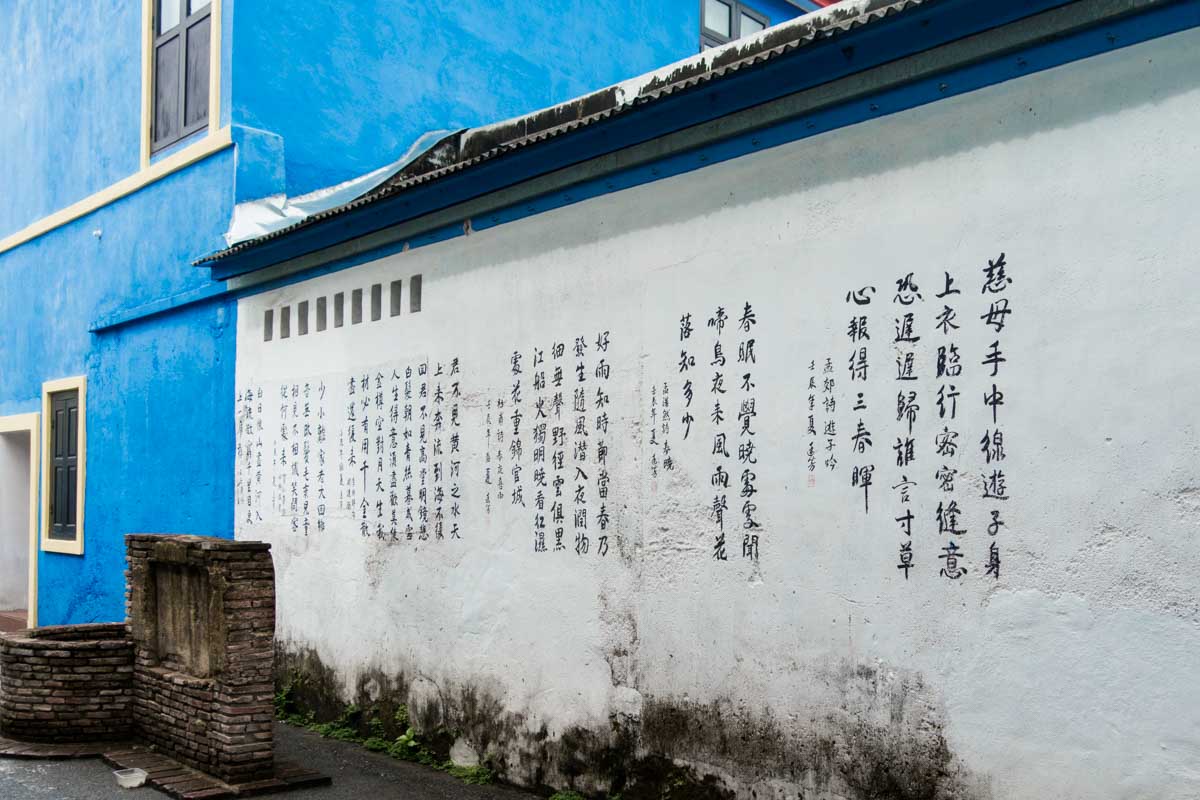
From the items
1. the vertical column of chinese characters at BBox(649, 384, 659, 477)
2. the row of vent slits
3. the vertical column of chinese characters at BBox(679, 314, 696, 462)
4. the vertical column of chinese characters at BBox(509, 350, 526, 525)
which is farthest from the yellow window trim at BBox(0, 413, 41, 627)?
the vertical column of chinese characters at BBox(679, 314, 696, 462)

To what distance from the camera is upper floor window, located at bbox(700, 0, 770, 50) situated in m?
12.2

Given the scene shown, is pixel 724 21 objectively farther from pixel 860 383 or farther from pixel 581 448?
pixel 860 383

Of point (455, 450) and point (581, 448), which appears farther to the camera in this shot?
point (455, 450)

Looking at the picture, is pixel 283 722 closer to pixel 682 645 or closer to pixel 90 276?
pixel 682 645

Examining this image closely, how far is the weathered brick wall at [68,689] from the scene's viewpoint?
259 inches

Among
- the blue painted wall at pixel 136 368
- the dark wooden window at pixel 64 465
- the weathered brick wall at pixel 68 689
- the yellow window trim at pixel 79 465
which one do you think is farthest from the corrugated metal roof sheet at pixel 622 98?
the dark wooden window at pixel 64 465

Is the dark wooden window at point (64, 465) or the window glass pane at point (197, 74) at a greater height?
the window glass pane at point (197, 74)

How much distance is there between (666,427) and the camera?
207 inches

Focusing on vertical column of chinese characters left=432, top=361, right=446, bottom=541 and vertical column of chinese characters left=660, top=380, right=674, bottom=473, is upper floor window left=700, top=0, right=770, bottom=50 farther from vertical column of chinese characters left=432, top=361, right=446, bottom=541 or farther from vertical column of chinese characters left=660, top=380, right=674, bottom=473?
vertical column of chinese characters left=660, top=380, right=674, bottom=473

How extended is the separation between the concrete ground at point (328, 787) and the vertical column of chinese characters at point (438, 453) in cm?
131

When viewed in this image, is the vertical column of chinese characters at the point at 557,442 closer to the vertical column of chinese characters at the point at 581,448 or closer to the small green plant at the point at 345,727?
the vertical column of chinese characters at the point at 581,448

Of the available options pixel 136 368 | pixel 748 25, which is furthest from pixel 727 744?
pixel 748 25

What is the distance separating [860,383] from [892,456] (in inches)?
12.6

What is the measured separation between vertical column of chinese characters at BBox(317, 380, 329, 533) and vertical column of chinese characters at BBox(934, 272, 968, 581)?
15.0 ft
